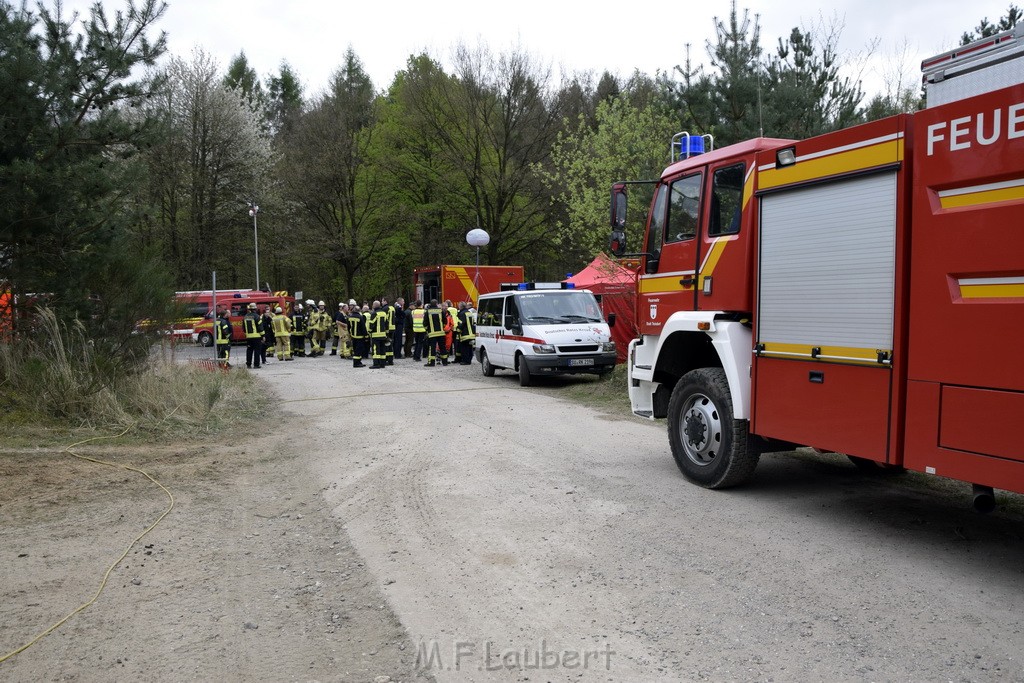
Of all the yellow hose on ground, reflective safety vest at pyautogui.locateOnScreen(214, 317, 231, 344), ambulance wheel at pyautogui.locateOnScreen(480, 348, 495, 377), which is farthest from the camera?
reflective safety vest at pyautogui.locateOnScreen(214, 317, 231, 344)

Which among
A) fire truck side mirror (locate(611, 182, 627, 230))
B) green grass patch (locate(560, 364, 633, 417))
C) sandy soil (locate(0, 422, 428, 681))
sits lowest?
sandy soil (locate(0, 422, 428, 681))

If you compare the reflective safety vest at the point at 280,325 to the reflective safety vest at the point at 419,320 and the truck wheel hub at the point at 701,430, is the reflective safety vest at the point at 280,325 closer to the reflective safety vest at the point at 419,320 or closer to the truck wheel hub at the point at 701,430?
the reflective safety vest at the point at 419,320

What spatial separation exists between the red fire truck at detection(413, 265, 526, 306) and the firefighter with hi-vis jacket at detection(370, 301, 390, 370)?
17.5 feet

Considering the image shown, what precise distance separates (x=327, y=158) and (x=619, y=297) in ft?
81.9

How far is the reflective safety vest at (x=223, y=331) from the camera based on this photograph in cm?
2219

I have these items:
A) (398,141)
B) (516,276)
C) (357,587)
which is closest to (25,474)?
(357,587)

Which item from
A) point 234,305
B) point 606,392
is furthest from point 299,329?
point 606,392

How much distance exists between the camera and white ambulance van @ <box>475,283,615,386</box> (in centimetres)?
1542

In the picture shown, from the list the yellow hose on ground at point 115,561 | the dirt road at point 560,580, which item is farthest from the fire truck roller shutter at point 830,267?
the yellow hose on ground at point 115,561

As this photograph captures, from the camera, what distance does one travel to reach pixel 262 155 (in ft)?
138

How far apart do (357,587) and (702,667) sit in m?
2.09

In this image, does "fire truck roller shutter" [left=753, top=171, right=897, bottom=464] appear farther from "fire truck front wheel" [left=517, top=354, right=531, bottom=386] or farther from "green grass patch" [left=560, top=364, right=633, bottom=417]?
"fire truck front wheel" [left=517, top=354, right=531, bottom=386]

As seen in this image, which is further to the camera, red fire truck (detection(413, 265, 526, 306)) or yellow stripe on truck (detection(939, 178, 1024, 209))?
red fire truck (detection(413, 265, 526, 306))

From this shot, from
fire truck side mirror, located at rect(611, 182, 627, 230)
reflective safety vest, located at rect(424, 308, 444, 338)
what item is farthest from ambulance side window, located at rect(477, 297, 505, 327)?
fire truck side mirror, located at rect(611, 182, 627, 230)
